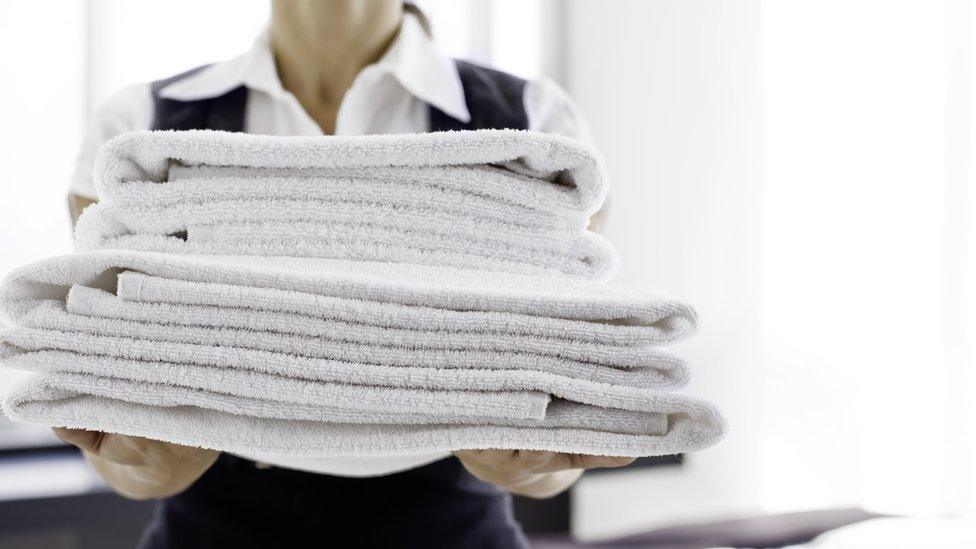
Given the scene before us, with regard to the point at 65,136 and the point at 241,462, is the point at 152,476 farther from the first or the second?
the point at 65,136

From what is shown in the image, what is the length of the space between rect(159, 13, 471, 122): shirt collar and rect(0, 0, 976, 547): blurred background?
75 cm

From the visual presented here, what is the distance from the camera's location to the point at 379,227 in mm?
464

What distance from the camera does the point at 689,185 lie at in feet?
5.23

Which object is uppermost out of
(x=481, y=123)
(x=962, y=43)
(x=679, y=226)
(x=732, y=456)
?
(x=962, y=43)

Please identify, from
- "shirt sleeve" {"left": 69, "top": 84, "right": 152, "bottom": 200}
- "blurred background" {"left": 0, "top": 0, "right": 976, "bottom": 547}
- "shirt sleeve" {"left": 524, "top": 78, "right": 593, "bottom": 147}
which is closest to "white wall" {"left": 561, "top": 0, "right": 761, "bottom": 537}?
"blurred background" {"left": 0, "top": 0, "right": 976, "bottom": 547}

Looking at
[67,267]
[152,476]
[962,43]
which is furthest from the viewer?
[962,43]

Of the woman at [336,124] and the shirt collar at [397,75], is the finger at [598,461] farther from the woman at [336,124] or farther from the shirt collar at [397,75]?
the shirt collar at [397,75]

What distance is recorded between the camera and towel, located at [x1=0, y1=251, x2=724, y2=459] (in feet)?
1.38

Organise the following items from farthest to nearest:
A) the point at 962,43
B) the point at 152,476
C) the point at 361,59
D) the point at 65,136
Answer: the point at 65,136 < the point at 962,43 < the point at 361,59 < the point at 152,476

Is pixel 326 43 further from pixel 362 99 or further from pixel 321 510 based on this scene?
pixel 321 510

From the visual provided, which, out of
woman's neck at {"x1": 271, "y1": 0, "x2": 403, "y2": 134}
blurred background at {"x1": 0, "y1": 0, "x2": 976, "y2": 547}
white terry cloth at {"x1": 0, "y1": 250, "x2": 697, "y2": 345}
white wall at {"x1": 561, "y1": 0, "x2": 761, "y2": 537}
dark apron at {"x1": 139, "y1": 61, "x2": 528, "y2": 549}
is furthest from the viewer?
white wall at {"x1": 561, "y1": 0, "x2": 761, "y2": 537}

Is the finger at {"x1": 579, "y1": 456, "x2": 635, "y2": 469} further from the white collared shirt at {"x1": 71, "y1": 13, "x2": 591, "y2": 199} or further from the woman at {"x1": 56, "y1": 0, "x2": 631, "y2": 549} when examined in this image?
the white collared shirt at {"x1": 71, "y1": 13, "x2": 591, "y2": 199}

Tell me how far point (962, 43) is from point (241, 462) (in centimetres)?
123

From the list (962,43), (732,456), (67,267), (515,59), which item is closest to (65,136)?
(515,59)
